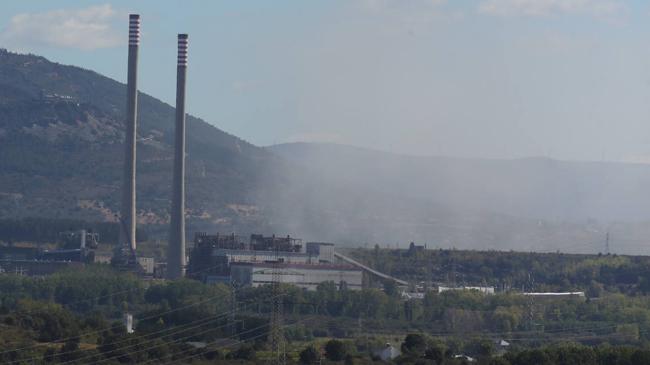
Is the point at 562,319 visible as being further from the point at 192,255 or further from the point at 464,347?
the point at 192,255

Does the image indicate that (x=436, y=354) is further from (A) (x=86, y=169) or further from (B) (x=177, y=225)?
(A) (x=86, y=169)

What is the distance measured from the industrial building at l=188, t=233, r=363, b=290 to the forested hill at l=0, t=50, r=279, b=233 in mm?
44515

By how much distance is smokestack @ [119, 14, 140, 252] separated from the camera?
112812mm

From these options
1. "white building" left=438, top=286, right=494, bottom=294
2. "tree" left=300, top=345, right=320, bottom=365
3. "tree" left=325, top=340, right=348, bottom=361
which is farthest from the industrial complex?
"tree" left=300, top=345, right=320, bottom=365

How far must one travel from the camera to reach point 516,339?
80375 mm

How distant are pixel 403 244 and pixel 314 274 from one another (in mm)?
62013

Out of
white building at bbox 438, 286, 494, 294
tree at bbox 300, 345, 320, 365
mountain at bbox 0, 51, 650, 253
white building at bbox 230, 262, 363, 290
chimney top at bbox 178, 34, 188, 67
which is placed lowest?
tree at bbox 300, 345, 320, 365

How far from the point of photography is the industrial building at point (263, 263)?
101 metres

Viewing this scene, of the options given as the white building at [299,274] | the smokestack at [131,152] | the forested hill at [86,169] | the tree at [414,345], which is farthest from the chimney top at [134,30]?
the tree at [414,345]

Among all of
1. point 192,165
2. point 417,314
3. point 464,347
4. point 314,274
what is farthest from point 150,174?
point 464,347

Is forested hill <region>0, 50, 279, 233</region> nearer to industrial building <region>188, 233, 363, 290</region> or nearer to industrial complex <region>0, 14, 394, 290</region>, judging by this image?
industrial complex <region>0, 14, 394, 290</region>

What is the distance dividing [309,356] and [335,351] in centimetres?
347

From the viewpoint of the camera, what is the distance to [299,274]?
335 feet

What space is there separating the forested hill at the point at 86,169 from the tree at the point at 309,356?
90086mm
